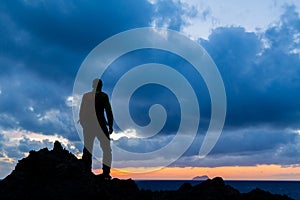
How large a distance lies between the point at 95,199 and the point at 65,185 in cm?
130

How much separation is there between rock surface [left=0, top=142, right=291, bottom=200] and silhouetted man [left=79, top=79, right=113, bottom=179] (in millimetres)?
1981

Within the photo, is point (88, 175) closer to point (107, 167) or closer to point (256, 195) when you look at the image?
point (107, 167)

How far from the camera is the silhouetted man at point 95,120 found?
18.9 m

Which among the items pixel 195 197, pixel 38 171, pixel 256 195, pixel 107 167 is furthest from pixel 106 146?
pixel 256 195

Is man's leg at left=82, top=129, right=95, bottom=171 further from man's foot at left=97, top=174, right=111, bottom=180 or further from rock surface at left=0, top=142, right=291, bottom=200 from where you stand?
rock surface at left=0, top=142, right=291, bottom=200

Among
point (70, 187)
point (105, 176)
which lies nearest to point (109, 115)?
point (105, 176)

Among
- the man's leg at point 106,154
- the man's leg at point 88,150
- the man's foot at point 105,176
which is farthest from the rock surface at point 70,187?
the man's leg at point 88,150

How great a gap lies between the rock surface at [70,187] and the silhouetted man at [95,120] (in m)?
1.98

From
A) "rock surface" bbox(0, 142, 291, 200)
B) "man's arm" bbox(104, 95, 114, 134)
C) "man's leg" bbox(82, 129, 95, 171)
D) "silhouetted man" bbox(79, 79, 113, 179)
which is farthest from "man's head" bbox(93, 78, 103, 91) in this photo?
"rock surface" bbox(0, 142, 291, 200)

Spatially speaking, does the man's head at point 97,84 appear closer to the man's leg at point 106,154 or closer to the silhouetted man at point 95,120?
the silhouetted man at point 95,120

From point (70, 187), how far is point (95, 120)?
4.58 metres

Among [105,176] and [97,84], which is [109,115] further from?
[105,176]

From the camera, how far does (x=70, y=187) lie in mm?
15320

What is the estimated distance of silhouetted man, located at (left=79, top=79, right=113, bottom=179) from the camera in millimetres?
18922
